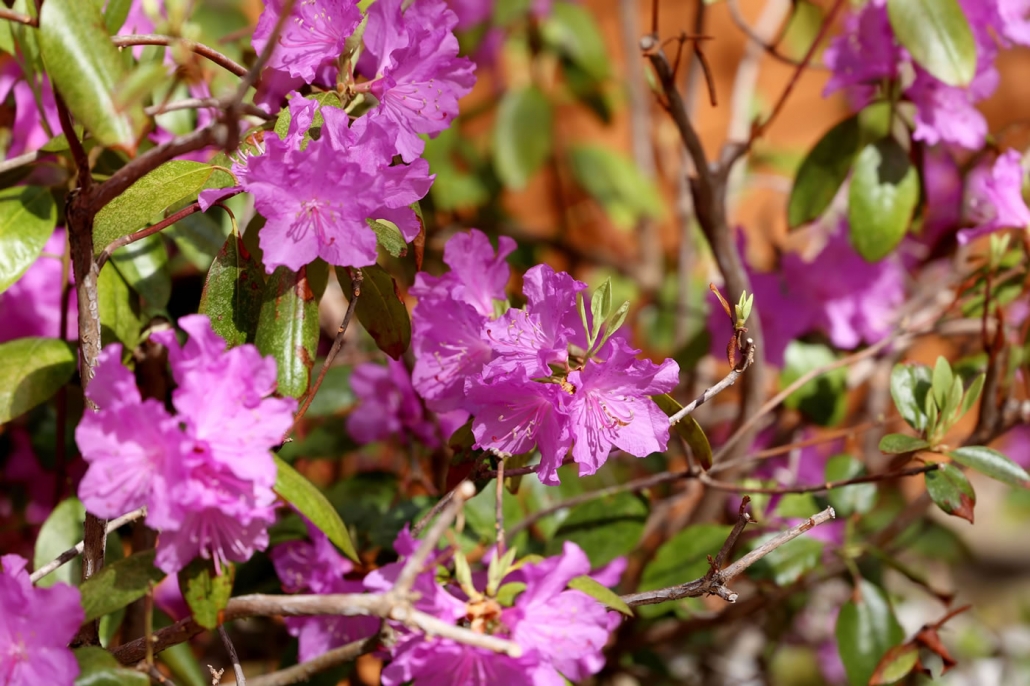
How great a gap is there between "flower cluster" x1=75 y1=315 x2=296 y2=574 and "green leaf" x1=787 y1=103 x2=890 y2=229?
73 centimetres

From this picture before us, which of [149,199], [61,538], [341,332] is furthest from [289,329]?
[61,538]

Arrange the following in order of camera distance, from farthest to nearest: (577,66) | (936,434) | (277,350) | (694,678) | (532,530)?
(577,66) → (694,678) → (532,530) → (936,434) → (277,350)

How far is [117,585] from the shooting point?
64 centimetres

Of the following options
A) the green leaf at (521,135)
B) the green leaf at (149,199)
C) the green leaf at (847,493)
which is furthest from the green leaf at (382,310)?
the green leaf at (521,135)

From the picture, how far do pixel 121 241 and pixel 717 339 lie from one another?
31.8 inches

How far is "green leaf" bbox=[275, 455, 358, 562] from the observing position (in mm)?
643

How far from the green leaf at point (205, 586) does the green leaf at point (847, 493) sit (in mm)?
729

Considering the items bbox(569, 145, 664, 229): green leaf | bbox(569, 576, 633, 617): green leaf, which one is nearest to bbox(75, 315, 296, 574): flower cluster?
bbox(569, 576, 633, 617): green leaf

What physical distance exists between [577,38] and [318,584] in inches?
53.9

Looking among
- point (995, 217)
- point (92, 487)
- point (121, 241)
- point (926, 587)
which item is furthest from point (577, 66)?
point (92, 487)

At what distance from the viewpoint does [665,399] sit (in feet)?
2.41

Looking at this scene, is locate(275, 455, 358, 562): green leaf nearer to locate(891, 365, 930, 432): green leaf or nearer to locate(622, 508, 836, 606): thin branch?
locate(622, 508, 836, 606): thin branch

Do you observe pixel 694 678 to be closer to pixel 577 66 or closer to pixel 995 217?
pixel 995 217

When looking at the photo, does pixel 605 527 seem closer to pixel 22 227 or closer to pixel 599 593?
pixel 599 593
